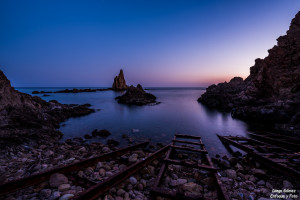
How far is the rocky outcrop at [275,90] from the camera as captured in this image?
14294 mm

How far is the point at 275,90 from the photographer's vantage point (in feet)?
76.5

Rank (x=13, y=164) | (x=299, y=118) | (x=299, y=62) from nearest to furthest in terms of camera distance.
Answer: (x=13, y=164), (x=299, y=118), (x=299, y=62)

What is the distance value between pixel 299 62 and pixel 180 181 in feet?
149

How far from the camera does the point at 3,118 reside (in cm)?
689

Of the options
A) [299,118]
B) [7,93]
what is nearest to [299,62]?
[299,118]

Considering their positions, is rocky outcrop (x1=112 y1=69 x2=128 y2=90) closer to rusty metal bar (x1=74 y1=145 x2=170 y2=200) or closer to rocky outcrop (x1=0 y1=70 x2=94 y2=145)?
rocky outcrop (x1=0 y1=70 x2=94 y2=145)

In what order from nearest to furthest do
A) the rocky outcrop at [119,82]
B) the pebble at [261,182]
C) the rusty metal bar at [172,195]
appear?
the rusty metal bar at [172,195] < the pebble at [261,182] < the rocky outcrop at [119,82]

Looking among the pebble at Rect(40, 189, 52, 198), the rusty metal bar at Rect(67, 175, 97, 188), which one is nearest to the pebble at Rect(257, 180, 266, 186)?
the rusty metal bar at Rect(67, 175, 97, 188)

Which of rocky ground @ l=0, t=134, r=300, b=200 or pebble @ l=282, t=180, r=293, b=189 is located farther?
pebble @ l=282, t=180, r=293, b=189

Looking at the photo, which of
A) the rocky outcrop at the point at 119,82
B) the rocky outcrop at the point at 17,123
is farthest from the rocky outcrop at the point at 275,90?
the rocky outcrop at the point at 119,82

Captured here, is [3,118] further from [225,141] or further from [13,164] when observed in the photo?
[225,141]

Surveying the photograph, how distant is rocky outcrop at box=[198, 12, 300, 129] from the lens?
14.3 meters

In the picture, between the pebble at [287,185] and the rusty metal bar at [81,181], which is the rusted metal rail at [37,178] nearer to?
the rusty metal bar at [81,181]

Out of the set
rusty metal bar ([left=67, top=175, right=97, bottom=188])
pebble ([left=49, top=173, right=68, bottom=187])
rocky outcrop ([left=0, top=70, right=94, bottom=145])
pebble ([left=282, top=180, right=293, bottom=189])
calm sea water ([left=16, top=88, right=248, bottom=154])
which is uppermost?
→ rocky outcrop ([left=0, top=70, right=94, bottom=145])
